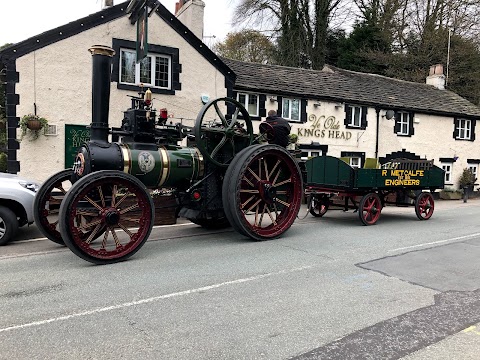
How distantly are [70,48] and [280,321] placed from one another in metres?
10.5

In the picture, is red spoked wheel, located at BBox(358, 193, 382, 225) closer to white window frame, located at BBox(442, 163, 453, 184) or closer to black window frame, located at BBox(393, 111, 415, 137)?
black window frame, located at BBox(393, 111, 415, 137)

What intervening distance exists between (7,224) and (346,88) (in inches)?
608

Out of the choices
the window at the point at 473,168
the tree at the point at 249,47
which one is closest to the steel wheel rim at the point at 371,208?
the window at the point at 473,168

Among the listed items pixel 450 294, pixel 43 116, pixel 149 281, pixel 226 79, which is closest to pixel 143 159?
pixel 149 281

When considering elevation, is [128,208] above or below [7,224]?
above

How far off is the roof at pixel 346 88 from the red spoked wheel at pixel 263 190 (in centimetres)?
769

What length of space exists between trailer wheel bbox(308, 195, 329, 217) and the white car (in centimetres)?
637

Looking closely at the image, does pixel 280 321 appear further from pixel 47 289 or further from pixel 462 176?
pixel 462 176

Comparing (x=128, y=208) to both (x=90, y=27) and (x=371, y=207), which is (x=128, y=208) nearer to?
(x=371, y=207)

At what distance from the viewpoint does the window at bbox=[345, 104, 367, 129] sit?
59.3ft

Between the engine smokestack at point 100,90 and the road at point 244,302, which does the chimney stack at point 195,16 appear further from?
the road at point 244,302

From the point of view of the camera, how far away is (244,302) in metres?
4.39

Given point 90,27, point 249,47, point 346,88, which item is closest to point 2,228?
point 90,27

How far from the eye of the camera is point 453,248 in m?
7.34
